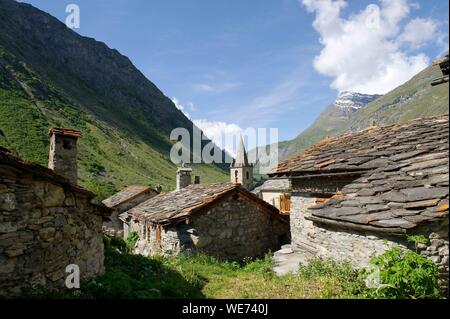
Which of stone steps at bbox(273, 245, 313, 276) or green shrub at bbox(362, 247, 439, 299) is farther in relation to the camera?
stone steps at bbox(273, 245, 313, 276)

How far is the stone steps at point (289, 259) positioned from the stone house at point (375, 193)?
3.7 inches

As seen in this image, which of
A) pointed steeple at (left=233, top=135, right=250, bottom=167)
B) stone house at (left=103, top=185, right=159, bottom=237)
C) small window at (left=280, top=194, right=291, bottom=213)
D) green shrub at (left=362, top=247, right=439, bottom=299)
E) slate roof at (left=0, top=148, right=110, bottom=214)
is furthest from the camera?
pointed steeple at (left=233, top=135, right=250, bottom=167)

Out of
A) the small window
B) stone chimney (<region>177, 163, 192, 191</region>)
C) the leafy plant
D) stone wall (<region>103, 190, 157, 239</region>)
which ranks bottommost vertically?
stone wall (<region>103, 190, 157, 239</region>)

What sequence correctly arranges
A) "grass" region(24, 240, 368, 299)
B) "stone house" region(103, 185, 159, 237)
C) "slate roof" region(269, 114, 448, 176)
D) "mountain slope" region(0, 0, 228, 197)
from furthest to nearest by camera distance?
"mountain slope" region(0, 0, 228, 197), "stone house" region(103, 185, 159, 237), "slate roof" region(269, 114, 448, 176), "grass" region(24, 240, 368, 299)

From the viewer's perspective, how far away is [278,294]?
7.20 metres

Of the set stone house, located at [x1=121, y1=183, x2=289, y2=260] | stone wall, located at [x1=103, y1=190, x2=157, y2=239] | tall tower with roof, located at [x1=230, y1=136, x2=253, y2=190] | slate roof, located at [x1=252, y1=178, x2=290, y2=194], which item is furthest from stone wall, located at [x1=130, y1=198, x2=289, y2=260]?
tall tower with roof, located at [x1=230, y1=136, x2=253, y2=190]

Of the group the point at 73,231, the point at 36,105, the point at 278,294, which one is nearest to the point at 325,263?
the point at 278,294

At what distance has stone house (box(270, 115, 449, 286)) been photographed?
6.92m

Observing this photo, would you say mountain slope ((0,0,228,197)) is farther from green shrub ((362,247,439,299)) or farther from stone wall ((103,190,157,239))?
green shrub ((362,247,439,299))

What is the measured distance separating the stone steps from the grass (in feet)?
1.05

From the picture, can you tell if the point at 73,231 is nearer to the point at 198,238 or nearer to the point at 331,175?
the point at 198,238

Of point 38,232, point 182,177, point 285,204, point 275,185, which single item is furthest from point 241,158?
point 38,232

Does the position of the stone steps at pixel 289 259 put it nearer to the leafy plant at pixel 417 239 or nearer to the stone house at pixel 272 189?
the leafy plant at pixel 417 239

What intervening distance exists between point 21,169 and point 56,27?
498 feet
